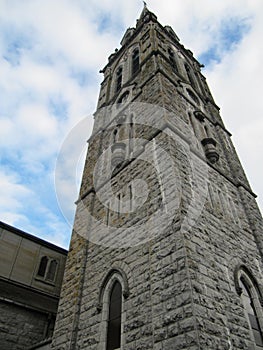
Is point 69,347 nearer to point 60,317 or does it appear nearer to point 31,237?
point 60,317

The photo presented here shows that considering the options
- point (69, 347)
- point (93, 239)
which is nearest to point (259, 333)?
point (69, 347)

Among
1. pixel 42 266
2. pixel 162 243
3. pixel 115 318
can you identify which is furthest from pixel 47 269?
pixel 162 243

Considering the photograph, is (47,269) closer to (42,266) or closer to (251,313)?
(42,266)

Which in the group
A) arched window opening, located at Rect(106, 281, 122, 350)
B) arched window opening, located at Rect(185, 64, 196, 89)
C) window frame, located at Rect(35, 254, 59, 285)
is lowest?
arched window opening, located at Rect(106, 281, 122, 350)

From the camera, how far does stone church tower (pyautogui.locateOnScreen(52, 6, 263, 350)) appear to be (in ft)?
19.5

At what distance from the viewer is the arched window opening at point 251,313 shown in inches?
262

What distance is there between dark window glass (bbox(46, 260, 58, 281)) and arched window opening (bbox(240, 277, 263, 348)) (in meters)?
9.97

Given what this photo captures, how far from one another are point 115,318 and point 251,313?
3388 millimetres

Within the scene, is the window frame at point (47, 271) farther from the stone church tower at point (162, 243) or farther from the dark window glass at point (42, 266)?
the stone church tower at point (162, 243)

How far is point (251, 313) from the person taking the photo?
7.14 metres

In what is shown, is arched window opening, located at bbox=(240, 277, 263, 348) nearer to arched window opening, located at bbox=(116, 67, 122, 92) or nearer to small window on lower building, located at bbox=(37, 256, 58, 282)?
small window on lower building, located at bbox=(37, 256, 58, 282)

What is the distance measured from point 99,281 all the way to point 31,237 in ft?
24.7

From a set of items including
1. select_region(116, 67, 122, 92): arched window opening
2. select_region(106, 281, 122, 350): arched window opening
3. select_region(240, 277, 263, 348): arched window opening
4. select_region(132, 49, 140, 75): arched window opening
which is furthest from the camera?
select_region(116, 67, 122, 92): arched window opening

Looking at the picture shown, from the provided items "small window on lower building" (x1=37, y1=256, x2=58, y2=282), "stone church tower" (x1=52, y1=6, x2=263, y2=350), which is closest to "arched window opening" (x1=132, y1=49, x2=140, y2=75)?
"stone church tower" (x1=52, y1=6, x2=263, y2=350)
